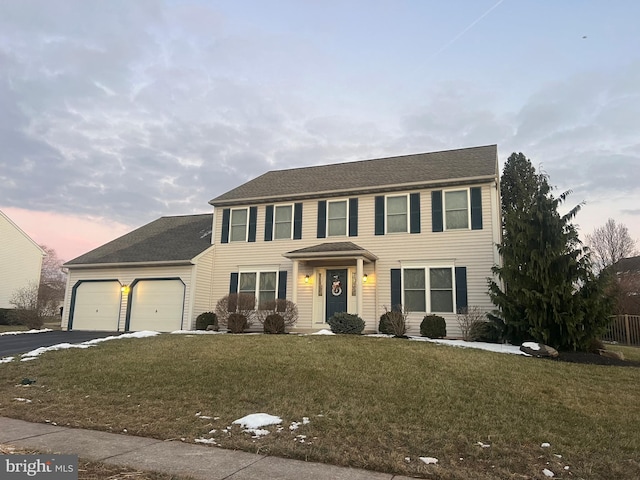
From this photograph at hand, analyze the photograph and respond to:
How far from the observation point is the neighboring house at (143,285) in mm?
16875

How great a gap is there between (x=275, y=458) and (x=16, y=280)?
3138 cm

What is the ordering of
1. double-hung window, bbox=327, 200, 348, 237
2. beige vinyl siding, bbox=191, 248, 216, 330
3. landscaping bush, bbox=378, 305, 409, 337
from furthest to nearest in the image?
beige vinyl siding, bbox=191, 248, 216, 330 → double-hung window, bbox=327, 200, 348, 237 → landscaping bush, bbox=378, 305, 409, 337

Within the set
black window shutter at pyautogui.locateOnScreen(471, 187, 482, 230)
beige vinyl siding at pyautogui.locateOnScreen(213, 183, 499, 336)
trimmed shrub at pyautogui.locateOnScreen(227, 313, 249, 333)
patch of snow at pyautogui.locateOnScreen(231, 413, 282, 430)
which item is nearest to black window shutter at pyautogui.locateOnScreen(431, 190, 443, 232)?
beige vinyl siding at pyautogui.locateOnScreen(213, 183, 499, 336)

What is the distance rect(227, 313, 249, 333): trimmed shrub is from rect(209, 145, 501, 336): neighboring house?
163 centimetres

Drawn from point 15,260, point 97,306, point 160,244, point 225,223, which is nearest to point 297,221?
point 225,223

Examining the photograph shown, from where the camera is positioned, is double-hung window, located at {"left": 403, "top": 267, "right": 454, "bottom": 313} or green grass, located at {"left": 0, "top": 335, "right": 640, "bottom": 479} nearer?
green grass, located at {"left": 0, "top": 335, "right": 640, "bottom": 479}

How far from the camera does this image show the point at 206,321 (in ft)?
52.7

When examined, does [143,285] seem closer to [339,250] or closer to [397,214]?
[339,250]

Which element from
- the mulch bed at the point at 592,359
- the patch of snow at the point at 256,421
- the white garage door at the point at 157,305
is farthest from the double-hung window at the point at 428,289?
the patch of snow at the point at 256,421

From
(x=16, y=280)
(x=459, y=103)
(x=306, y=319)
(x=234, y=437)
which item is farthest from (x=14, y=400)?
(x=16, y=280)

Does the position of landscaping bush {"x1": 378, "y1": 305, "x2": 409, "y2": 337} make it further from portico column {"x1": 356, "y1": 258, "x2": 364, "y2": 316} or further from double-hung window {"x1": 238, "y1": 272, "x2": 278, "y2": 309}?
double-hung window {"x1": 238, "y1": 272, "x2": 278, "y2": 309}

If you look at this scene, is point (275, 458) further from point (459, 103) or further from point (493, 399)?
point (459, 103)

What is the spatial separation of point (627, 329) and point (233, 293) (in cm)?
1660

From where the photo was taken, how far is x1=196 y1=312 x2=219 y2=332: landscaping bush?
16.0 m
